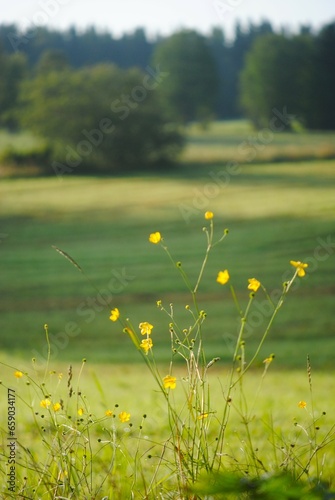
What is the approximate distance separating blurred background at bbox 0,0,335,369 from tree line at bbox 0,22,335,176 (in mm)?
10

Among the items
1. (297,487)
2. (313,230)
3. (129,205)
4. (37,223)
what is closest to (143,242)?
(129,205)

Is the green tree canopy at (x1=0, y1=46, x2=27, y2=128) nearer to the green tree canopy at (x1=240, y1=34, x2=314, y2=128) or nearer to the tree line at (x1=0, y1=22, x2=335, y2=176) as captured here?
the tree line at (x1=0, y1=22, x2=335, y2=176)

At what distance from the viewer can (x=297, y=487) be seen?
610 mm

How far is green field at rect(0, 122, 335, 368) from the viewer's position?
440 centimetres

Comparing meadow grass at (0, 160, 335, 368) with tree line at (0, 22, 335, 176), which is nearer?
meadow grass at (0, 160, 335, 368)

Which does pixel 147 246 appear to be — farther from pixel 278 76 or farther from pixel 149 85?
pixel 278 76

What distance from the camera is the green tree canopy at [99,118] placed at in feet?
15.2

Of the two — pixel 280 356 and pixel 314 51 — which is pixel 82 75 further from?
pixel 280 356
